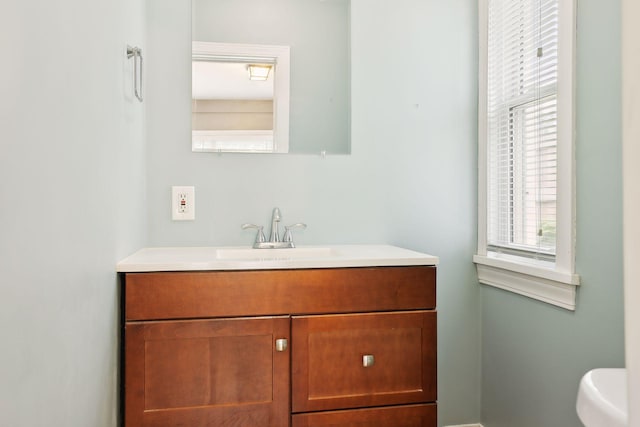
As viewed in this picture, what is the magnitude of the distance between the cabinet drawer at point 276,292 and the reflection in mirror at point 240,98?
0.70 metres

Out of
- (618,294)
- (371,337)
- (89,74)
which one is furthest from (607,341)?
(89,74)

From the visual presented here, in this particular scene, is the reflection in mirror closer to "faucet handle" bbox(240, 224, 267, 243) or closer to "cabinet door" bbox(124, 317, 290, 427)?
"faucet handle" bbox(240, 224, 267, 243)

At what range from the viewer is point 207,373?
1.41 metres

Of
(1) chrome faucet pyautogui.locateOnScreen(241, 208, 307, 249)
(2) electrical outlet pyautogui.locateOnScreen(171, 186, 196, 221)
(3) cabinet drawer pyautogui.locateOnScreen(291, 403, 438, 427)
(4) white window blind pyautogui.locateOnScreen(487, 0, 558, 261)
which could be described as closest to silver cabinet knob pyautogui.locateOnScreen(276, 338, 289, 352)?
(3) cabinet drawer pyautogui.locateOnScreen(291, 403, 438, 427)

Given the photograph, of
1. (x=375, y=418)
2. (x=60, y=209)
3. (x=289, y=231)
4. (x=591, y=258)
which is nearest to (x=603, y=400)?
(x=591, y=258)

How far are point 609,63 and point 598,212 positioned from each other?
0.45 metres

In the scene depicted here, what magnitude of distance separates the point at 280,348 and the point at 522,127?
1263 millimetres

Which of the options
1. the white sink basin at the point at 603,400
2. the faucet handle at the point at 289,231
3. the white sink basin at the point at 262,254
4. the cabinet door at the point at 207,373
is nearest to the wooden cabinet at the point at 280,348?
the cabinet door at the point at 207,373

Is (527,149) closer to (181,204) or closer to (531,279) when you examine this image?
(531,279)

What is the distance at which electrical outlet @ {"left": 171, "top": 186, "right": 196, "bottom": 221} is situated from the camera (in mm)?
1875

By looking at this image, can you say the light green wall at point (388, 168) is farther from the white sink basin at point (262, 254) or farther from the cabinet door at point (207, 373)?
the cabinet door at point (207, 373)

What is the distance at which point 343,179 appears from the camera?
2012 mm

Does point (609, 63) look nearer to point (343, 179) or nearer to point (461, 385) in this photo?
point (343, 179)

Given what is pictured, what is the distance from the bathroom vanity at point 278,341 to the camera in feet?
4.56
